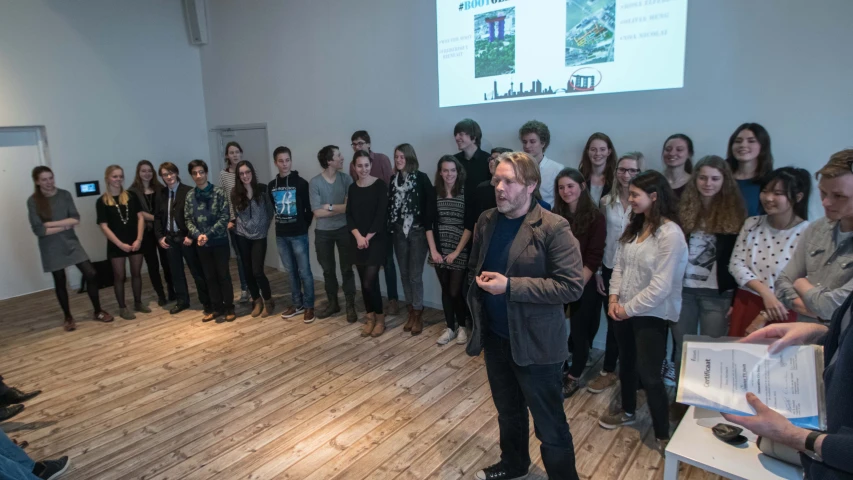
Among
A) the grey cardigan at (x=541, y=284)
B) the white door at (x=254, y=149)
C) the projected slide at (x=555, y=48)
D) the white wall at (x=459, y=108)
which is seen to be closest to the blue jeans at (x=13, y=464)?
the grey cardigan at (x=541, y=284)

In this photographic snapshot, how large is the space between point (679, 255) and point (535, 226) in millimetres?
892

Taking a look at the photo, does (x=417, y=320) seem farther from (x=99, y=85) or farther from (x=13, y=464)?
(x=99, y=85)

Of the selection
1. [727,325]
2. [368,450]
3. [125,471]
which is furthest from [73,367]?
[727,325]

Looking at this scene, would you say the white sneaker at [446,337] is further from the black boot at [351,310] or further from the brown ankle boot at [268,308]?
the brown ankle boot at [268,308]

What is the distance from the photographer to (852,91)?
276cm

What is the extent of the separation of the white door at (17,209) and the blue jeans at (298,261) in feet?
11.4

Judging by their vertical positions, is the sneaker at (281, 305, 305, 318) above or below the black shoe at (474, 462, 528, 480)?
above

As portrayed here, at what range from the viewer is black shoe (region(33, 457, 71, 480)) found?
242cm

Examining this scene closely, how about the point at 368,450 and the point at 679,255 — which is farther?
the point at 368,450

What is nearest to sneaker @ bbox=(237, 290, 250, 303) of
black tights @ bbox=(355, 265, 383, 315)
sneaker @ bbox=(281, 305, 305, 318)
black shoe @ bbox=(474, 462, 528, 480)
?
sneaker @ bbox=(281, 305, 305, 318)

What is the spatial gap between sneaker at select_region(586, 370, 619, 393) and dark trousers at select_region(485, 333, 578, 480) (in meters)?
1.14

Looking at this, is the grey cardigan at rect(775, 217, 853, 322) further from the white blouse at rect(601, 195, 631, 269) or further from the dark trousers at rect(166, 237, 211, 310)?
the dark trousers at rect(166, 237, 211, 310)

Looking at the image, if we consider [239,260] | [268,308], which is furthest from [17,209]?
[268,308]

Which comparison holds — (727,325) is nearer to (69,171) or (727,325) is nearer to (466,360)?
(466,360)
